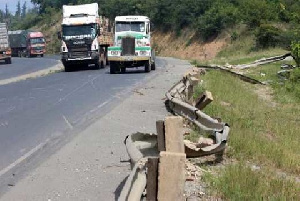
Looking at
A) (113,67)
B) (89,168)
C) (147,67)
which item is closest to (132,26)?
(147,67)

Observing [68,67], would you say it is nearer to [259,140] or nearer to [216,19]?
[259,140]

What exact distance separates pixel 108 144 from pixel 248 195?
424 centimetres

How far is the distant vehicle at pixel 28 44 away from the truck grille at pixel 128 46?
48.7 m

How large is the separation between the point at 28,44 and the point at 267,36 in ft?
128

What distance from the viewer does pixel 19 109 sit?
15.8 m

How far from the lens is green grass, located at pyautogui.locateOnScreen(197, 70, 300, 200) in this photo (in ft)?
20.9

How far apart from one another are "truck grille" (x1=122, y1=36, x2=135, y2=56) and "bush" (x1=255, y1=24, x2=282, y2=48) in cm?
2227

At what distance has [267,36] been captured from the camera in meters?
51.7

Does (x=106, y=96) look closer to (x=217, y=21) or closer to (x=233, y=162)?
(x=233, y=162)

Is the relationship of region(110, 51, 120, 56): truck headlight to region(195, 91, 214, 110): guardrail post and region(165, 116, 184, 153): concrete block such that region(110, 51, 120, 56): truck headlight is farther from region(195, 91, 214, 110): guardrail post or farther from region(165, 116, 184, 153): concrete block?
region(165, 116, 184, 153): concrete block

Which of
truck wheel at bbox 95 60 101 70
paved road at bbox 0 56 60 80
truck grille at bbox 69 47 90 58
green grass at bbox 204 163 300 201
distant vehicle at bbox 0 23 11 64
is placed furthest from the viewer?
distant vehicle at bbox 0 23 11 64

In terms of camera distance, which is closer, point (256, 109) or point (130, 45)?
point (256, 109)

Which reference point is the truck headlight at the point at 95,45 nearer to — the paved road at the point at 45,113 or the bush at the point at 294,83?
the paved road at the point at 45,113

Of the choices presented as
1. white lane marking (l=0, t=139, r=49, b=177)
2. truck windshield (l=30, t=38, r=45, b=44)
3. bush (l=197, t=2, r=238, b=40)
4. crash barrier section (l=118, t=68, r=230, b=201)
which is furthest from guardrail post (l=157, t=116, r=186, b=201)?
truck windshield (l=30, t=38, r=45, b=44)
